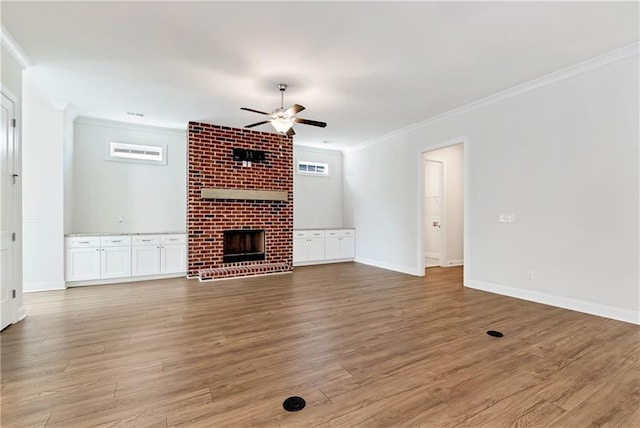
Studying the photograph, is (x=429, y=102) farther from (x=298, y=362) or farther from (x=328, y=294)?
(x=298, y=362)

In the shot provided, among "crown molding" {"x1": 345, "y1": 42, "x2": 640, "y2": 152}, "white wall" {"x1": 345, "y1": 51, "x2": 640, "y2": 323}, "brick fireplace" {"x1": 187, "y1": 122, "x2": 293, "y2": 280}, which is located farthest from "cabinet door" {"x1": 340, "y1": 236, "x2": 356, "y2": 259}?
"crown molding" {"x1": 345, "y1": 42, "x2": 640, "y2": 152}

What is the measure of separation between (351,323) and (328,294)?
128cm

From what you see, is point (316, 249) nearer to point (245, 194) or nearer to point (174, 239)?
point (245, 194)

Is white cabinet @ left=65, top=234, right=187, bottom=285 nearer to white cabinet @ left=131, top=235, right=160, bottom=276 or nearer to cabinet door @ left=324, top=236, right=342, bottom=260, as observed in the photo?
white cabinet @ left=131, top=235, right=160, bottom=276

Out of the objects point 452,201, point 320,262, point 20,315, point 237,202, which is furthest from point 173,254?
point 452,201

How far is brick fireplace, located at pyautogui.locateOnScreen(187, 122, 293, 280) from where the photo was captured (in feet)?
19.5

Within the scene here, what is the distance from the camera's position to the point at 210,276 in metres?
5.70

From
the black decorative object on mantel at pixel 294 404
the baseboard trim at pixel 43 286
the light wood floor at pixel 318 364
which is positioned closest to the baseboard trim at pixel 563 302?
the light wood floor at pixel 318 364

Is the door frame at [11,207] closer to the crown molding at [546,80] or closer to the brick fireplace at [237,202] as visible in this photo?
the brick fireplace at [237,202]

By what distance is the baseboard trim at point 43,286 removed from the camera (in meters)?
4.80

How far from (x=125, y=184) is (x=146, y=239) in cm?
133

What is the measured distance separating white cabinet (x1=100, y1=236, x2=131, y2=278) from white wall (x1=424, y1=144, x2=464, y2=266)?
21.8ft

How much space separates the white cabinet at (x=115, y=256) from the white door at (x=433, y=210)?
6.24 metres

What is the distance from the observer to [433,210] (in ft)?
23.7
